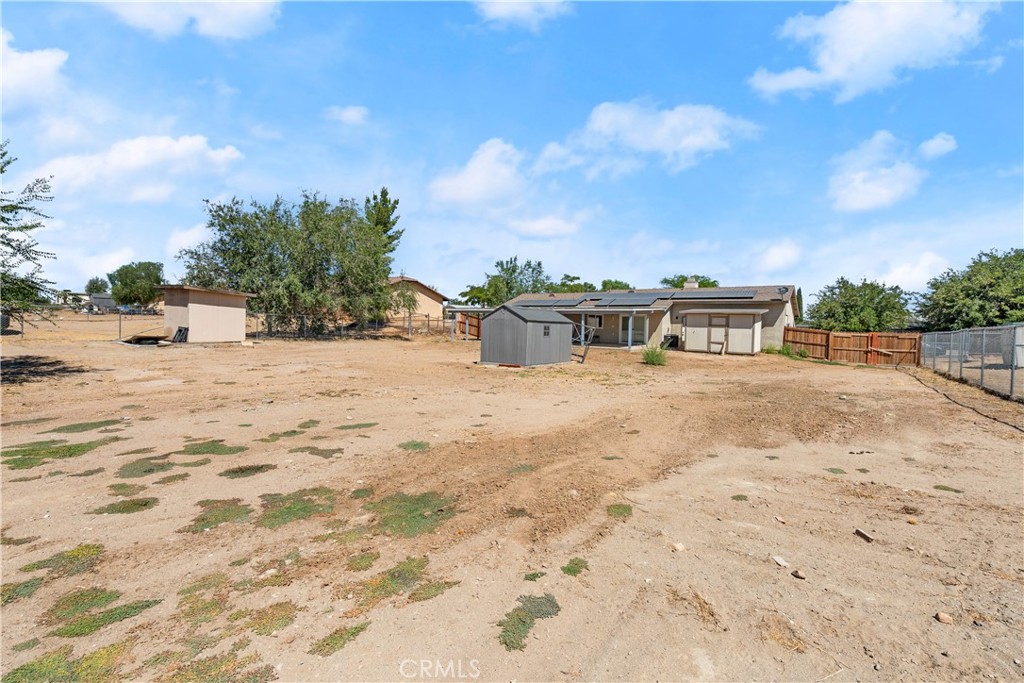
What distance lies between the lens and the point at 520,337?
1905cm

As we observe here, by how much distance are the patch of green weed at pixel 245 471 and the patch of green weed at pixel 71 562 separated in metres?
1.77

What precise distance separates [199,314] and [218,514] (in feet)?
75.7

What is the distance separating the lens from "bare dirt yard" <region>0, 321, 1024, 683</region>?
276 centimetres

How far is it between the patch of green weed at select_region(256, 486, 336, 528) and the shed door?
86.3 ft

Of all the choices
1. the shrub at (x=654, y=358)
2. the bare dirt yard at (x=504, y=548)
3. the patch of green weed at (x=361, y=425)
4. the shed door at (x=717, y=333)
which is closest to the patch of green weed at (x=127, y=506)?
the bare dirt yard at (x=504, y=548)

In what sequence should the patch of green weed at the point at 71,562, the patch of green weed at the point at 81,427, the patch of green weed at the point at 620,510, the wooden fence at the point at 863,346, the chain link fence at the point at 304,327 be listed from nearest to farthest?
the patch of green weed at the point at 71,562
the patch of green weed at the point at 620,510
the patch of green weed at the point at 81,427
the wooden fence at the point at 863,346
the chain link fence at the point at 304,327

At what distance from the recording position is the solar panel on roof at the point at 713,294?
29938mm

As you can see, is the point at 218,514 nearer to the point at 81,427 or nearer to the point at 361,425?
the point at 361,425

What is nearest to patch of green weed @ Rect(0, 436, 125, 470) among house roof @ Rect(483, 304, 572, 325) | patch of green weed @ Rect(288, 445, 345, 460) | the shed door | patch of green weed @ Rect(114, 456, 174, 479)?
patch of green weed @ Rect(114, 456, 174, 479)

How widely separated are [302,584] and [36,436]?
6.90 m

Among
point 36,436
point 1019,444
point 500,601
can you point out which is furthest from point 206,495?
point 1019,444

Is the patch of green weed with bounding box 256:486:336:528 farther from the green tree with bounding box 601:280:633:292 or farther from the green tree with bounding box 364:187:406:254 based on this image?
the green tree with bounding box 601:280:633:292

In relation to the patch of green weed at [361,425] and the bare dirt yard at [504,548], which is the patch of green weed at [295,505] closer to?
the bare dirt yard at [504,548]

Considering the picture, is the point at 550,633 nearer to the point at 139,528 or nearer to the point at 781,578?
the point at 781,578
